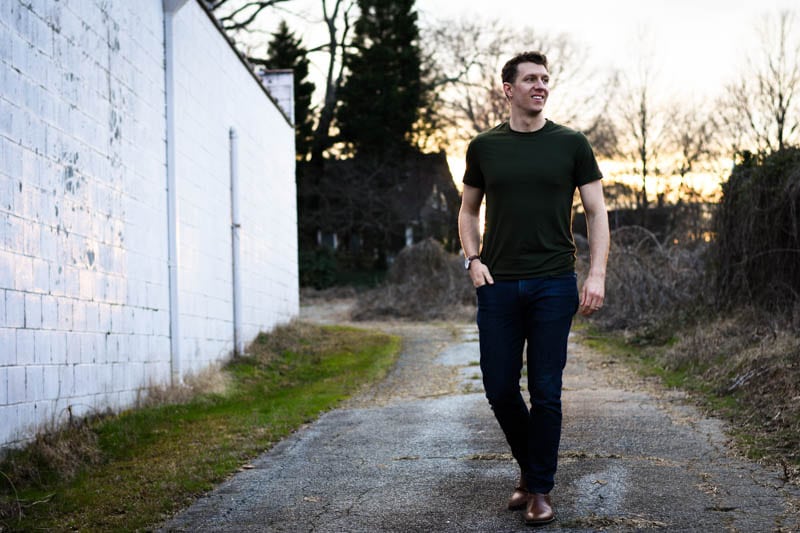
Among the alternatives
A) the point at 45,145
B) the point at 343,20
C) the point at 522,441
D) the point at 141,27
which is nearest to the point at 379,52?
the point at 343,20

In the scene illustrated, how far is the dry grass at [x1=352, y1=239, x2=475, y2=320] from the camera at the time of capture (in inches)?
850

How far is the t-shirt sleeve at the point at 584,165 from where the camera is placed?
4051 millimetres

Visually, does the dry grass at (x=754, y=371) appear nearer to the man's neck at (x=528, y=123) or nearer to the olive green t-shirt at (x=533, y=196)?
the olive green t-shirt at (x=533, y=196)

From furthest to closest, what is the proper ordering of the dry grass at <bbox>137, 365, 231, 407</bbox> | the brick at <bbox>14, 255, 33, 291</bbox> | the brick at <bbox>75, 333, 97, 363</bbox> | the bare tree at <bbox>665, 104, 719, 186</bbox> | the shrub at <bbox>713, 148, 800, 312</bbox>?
the bare tree at <bbox>665, 104, 719, 186</bbox> < the shrub at <bbox>713, 148, 800, 312</bbox> < the dry grass at <bbox>137, 365, 231, 407</bbox> < the brick at <bbox>75, 333, 97, 363</bbox> < the brick at <bbox>14, 255, 33, 291</bbox>

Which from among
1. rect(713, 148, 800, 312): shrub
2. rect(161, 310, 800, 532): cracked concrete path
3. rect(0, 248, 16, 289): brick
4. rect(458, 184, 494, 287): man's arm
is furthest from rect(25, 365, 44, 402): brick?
rect(713, 148, 800, 312): shrub

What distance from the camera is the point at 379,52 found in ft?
110

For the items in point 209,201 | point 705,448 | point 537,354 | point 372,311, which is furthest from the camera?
point 372,311

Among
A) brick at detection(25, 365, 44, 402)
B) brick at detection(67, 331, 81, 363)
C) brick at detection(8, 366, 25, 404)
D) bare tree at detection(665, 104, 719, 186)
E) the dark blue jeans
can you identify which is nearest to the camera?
the dark blue jeans

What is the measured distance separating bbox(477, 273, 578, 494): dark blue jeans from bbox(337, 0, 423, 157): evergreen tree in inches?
1193

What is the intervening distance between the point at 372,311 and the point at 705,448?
54.9ft

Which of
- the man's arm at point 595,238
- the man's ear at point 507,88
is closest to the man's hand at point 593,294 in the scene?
the man's arm at point 595,238

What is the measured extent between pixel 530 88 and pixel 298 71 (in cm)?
3237

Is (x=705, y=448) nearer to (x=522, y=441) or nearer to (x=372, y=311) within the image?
(x=522, y=441)

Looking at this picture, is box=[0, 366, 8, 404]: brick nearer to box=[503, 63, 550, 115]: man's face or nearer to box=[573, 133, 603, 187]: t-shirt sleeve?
box=[503, 63, 550, 115]: man's face
